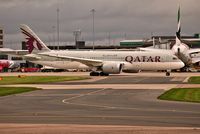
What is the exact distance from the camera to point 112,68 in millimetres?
79312

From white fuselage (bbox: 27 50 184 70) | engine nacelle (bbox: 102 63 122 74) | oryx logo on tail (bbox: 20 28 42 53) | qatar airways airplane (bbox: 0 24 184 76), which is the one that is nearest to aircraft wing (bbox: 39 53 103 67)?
qatar airways airplane (bbox: 0 24 184 76)

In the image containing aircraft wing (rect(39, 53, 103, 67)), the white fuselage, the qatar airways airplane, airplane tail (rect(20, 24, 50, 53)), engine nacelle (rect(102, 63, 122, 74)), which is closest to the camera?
engine nacelle (rect(102, 63, 122, 74))

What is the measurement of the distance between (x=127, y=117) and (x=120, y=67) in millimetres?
59152

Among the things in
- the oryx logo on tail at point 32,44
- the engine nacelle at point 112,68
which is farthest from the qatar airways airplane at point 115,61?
the oryx logo on tail at point 32,44

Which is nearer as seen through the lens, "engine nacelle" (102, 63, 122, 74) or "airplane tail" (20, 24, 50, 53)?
"engine nacelle" (102, 63, 122, 74)

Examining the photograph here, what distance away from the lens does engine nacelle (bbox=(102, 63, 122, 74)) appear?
3120 inches

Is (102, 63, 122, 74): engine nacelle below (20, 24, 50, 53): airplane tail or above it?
below

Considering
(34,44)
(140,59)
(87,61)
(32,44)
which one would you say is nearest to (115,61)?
(140,59)

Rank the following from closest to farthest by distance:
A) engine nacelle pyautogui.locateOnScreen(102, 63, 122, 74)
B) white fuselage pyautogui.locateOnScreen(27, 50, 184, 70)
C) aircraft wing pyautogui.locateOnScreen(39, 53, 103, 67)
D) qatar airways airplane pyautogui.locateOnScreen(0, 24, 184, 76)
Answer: engine nacelle pyautogui.locateOnScreen(102, 63, 122, 74)
qatar airways airplane pyautogui.locateOnScreen(0, 24, 184, 76)
white fuselage pyautogui.locateOnScreen(27, 50, 184, 70)
aircraft wing pyautogui.locateOnScreen(39, 53, 103, 67)

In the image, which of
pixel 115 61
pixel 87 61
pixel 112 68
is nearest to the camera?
pixel 112 68

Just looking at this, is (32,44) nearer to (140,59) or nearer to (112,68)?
(112,68)

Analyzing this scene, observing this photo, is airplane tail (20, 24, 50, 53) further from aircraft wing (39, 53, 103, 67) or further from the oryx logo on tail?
aircraft wing (39, 53, 103, 67)

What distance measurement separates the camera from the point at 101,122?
19.4 meters

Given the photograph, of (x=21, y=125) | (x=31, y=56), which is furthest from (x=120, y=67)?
(x=21, y=125)
